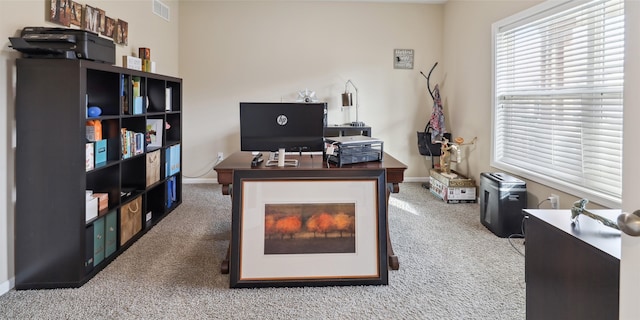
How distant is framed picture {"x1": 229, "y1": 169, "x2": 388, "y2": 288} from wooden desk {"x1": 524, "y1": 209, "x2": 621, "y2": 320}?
991 mm

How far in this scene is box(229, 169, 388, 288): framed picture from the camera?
2.22 meters

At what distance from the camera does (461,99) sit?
4.86m

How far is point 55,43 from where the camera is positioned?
2197mm

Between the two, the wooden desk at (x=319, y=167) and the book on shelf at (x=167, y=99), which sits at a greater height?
the book on shelf at (x=167, y=99)

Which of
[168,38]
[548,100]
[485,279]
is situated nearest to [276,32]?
[168,38]

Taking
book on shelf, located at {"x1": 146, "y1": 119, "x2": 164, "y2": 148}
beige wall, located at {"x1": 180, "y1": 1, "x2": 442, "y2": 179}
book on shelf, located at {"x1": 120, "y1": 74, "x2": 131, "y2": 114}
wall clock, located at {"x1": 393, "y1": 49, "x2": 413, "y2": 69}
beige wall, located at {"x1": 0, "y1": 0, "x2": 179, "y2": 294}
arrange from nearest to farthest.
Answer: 1. beige wall, located at {"x1": 0, "y1": 0, "x2": 179, "y2": 294}
2. book on shelf, located at {"x1": 120, "y1": 74, "x2": 131, "y2": 114}
3. book on shelf, located at {"x1": 146, "y1": 119, "x2": 164, "y2": 148}
4. beige wall, located at {"x1": 180, "y1": 1, "x2": 442, "y2": 179}
5. wall clock, located at {"x1": 393, "y1": 49, "x2": 413, "y2": 69}

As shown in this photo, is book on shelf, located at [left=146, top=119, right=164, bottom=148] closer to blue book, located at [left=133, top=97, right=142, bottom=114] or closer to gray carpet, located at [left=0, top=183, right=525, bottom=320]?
blue book, located at [left=133, top=97, right=142, bottom=114]

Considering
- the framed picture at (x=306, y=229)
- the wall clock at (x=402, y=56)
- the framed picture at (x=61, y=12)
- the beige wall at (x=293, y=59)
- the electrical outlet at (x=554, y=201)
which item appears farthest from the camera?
the wall clock at (x=402, y=56)

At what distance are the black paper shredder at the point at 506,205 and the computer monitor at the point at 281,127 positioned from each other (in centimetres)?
178

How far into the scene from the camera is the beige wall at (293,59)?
17.3 ft

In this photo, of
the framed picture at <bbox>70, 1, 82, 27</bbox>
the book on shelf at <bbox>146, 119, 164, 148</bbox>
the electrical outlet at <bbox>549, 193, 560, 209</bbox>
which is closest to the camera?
the framed picture at <bbox>70, 1, 82, 27</bbox>

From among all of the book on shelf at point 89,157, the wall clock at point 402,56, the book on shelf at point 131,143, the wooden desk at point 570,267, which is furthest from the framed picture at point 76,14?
the wall clock at point 402,56

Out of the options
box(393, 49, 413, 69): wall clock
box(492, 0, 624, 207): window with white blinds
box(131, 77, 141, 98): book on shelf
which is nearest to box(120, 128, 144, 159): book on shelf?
box(131, 77, 141, 98): book on shelf

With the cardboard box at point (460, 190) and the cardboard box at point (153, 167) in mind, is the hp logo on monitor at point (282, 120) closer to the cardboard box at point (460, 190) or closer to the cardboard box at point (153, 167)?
the cardboard box at point (153, 167)
